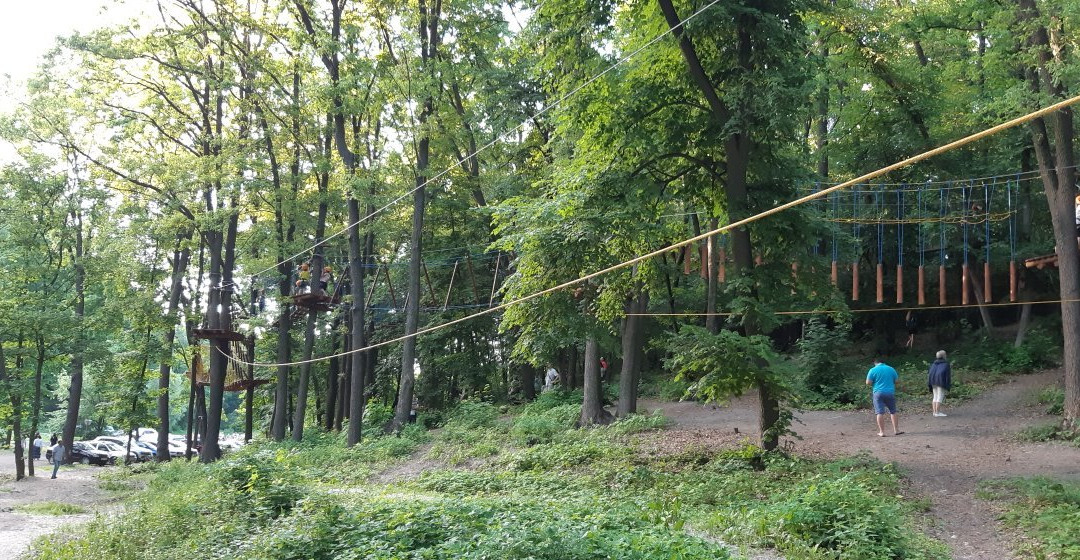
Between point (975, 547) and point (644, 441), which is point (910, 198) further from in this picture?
point (975, 547)

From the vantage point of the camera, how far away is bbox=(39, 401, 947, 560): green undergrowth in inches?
333

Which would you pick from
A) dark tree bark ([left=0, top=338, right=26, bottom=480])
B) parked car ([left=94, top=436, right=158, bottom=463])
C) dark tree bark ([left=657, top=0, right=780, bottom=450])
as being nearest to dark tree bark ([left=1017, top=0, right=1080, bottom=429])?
dark tree bark ([left=657, top=0, right=780, bottom=450])

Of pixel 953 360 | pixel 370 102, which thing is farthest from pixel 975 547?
pixel 370 102

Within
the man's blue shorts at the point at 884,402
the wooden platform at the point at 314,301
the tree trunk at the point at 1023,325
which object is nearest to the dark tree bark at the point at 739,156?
the man's blue shorts at the point at 884,402

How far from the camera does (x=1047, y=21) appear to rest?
14508mm

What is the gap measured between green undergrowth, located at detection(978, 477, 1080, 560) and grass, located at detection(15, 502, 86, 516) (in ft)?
63.5

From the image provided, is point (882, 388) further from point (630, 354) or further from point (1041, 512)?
point (630, 354)

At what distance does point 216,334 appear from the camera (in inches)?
1052

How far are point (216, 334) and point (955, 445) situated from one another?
21539mm

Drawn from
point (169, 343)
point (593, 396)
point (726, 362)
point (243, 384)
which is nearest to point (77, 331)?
point (169, 343)

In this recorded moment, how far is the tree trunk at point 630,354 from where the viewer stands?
21.0 m

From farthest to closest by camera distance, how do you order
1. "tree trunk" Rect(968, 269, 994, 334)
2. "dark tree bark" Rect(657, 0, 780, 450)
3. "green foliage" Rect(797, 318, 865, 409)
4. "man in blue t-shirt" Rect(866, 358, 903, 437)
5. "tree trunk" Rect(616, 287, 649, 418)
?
"tree trunk" Rect(968, 269, 994, 334) → "green foliage" Rect(797, 318, 865, 409) → "tree trunk" Rect(616, 287, 649, 418) → "man in blue t-shirt" Rect(866, 358, 903, 437) → "dark tree bark" Rect(657, 0, 780, 450)

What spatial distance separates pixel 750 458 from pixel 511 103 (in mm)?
14394

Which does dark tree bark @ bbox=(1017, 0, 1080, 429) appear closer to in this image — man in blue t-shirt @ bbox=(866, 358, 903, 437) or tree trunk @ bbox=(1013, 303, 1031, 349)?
man in blue t-shirt @ bbox=(866, 358, 903, 437)
